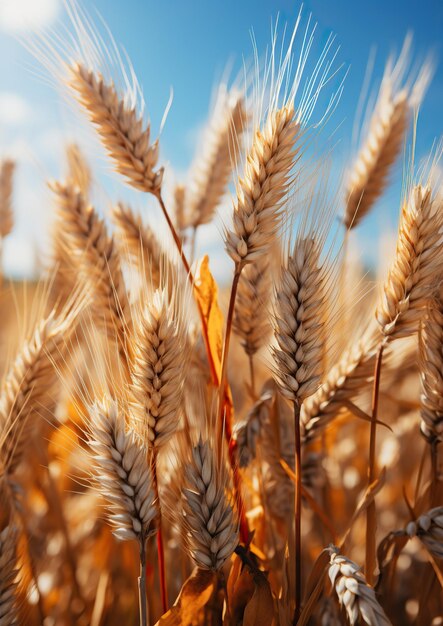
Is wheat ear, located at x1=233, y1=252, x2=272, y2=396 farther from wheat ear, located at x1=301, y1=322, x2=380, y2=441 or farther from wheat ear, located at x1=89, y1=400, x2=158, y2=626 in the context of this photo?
wheat ear, located at x1=89, y1=400, x2=158, y2=626

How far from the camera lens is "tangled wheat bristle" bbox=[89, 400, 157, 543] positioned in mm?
991

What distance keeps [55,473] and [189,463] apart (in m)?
1.23

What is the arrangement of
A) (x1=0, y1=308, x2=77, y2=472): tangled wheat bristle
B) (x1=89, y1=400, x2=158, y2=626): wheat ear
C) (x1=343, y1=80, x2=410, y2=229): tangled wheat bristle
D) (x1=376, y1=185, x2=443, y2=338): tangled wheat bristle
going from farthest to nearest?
(x1=343, y1=80, x2=410, y2=229): tangled wheat bristle < (x1=0, y1=308, x2=77, y2=472): tangled wheat bristle < (x1=376, y1=185, x2=443, y2=338): tangled wheat bristle < (x1=89, y1=400, x2=158, y2=626): wheat ear

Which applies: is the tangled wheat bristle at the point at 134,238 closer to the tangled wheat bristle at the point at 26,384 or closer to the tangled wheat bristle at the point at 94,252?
the tangled wheat bristle at the point at 94,252

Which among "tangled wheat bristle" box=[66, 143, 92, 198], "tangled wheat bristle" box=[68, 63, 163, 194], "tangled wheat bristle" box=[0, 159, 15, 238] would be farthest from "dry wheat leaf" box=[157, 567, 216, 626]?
"tangled wheat bristle" box=[0, 159, 15, 238]

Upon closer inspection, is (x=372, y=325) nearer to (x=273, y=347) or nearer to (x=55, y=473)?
(x=273, y=347)

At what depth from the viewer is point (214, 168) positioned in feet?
6.37

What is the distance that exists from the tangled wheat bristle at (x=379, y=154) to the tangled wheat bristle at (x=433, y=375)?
0.83 m

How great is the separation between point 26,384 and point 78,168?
111cm

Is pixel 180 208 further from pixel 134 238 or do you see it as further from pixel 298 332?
pixel 298 332

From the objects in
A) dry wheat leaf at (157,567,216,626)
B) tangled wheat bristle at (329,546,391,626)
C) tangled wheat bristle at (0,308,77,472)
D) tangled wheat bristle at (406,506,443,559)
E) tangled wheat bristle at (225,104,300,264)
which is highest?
tangled wheat bristle at (225,104,300,264)

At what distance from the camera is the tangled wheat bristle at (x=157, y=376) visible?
3.44 ft

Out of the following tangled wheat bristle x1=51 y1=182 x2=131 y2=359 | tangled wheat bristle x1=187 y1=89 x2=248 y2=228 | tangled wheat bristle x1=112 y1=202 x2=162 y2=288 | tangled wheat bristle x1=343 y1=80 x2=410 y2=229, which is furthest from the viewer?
tangled wheat bristle x1=343 y1=80 x2=410 y2=229

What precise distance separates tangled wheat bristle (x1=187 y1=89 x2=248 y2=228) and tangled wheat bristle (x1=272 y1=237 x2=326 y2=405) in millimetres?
848
